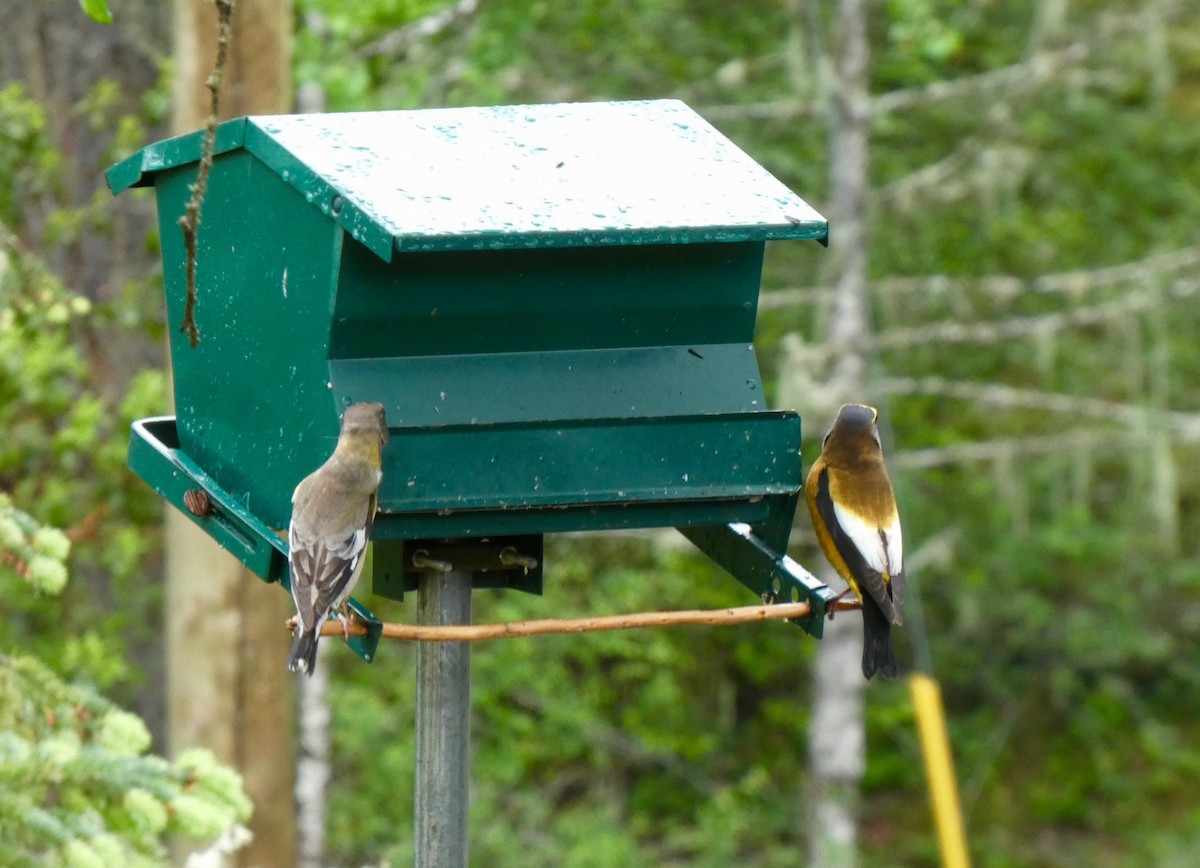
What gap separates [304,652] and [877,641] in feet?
4.70

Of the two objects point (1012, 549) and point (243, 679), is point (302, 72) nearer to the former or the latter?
point (243, 679)

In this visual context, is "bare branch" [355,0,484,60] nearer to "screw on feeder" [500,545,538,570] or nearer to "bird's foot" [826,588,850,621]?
"screw on feeder" [500,545,538,570]

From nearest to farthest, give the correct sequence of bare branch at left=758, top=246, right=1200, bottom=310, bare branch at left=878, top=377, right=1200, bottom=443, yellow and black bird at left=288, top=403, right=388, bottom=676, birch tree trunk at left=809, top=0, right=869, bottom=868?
yellow and black bird at left=288, top=403, right=388, bottom=676, birch tree trunk at left=809, top=0, right=869, bottom=868, bare branch at left=758, top=246, right=1200, bottom=310, bare branch at left=878, top=377, right=1200, bottom=443

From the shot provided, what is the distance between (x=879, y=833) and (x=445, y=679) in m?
10.8

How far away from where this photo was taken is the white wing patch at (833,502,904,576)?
3.91 m

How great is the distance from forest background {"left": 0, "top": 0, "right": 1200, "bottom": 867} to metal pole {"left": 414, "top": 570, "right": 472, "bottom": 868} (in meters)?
3.04

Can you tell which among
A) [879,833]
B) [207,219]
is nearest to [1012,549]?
[879,833]

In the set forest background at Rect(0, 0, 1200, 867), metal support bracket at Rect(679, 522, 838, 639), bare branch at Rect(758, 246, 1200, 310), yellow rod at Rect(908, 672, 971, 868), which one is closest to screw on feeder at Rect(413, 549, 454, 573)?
metal support bracket at Rect(679, 522, 838, 639)

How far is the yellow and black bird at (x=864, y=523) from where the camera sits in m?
3.87

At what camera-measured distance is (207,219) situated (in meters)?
3.75

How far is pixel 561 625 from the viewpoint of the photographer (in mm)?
2875

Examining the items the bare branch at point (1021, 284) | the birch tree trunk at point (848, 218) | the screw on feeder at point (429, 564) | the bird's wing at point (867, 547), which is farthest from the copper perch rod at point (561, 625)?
the bare branch at point (1021, 284)

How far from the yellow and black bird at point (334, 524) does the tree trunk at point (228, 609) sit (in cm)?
204

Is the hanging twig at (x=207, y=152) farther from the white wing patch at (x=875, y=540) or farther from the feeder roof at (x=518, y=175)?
the white wing patch at (x=875, y=540)
